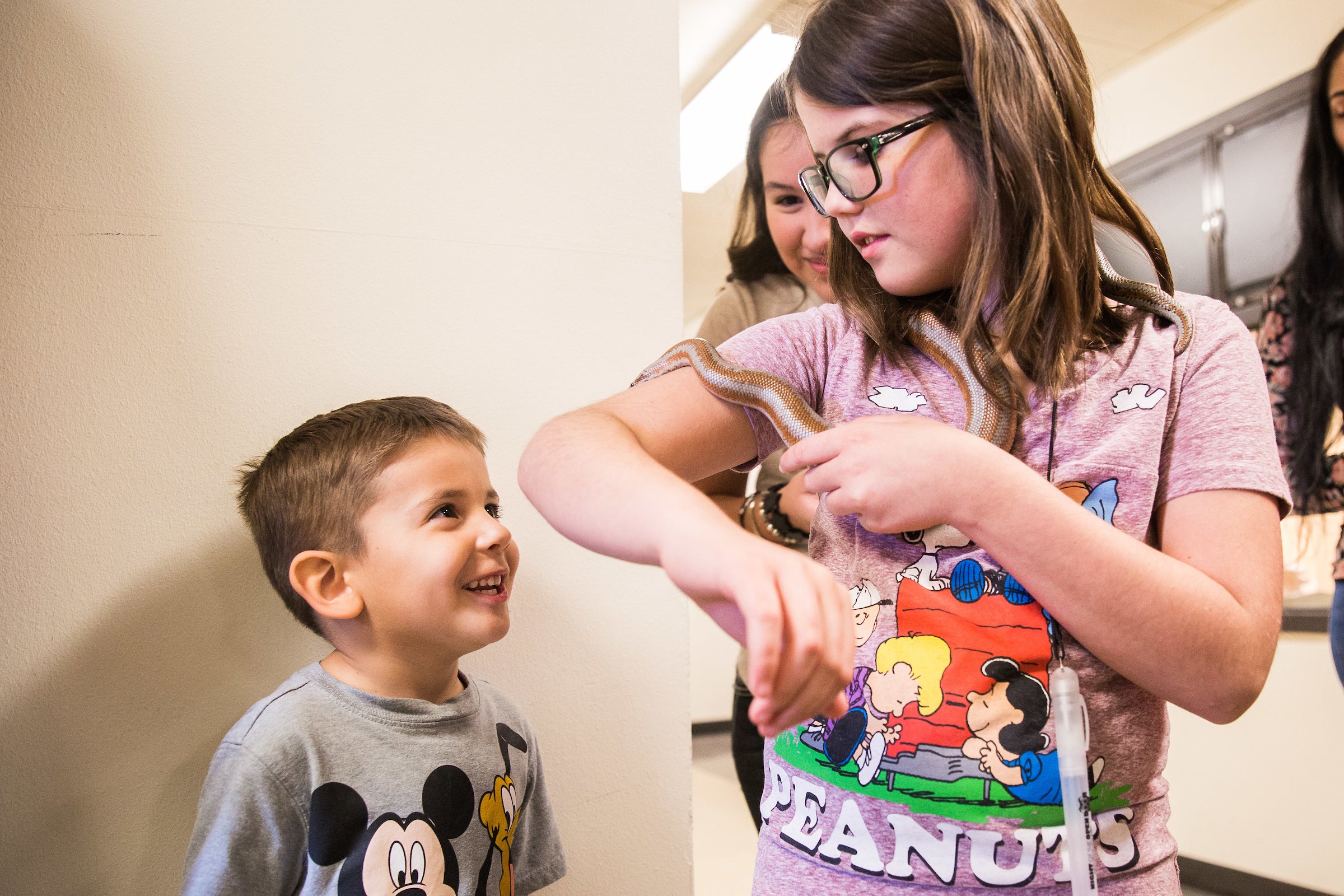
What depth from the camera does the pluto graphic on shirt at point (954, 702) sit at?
2.14 ft

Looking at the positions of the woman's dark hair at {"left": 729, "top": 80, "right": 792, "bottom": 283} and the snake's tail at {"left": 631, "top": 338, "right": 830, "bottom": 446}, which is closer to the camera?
the snake's tail at {"left": 631, "top": 338, "right": 830, "bottom": 446}

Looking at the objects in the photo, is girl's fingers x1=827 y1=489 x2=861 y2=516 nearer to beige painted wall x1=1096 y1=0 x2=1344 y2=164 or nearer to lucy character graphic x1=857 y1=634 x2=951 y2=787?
lucy character graphic x1=857 y1=634 x2=951 y2=787

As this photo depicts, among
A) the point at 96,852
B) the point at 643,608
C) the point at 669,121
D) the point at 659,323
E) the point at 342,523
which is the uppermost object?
the point at 669,121

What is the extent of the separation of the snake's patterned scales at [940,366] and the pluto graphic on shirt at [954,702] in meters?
0.09

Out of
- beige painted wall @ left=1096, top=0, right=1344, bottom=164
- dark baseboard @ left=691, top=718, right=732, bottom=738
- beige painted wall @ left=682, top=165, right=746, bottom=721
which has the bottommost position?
dark baseboard @ left=691, top=718, right=732, bottom=738

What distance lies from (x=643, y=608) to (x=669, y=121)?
A: 0.86m

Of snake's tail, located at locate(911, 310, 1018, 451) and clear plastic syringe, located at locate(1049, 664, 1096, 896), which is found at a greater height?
snake's tail, located at locate(911, 310, 1018, 451)

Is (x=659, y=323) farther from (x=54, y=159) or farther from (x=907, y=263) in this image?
(x=54, y=159)

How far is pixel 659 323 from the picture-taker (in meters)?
1.50

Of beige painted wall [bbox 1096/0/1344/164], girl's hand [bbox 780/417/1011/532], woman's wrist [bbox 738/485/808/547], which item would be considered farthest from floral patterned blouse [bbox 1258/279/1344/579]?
girl's hand [bbox 780/417/1011/532]

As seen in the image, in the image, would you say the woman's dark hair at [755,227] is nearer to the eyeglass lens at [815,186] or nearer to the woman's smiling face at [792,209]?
the woman's smiling face at [792,209]

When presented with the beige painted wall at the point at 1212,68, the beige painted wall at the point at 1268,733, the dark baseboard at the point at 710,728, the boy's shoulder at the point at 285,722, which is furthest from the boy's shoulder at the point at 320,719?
the dark baseboard at the point at 710,728

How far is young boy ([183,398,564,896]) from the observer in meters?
0.98

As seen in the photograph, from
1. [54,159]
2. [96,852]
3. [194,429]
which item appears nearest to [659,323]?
[194,429]
